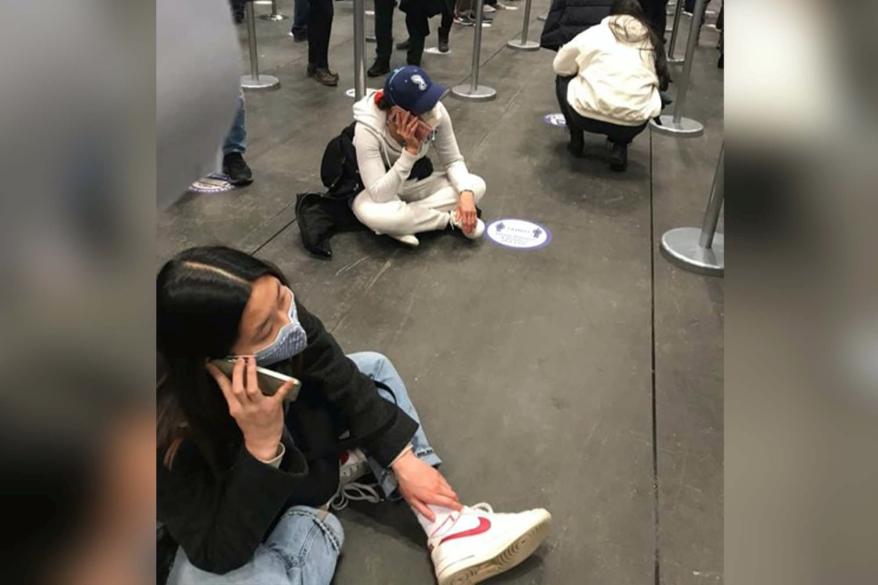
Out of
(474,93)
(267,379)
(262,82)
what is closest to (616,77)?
(474,93)

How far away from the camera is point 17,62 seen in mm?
134

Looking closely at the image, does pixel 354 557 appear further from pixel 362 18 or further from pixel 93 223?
pixel 362 18

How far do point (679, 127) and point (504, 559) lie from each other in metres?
2.86

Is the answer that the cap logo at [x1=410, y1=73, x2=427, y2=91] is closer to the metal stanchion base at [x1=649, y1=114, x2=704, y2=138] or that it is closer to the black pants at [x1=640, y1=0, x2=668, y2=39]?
the metal stanchion base at [x1=649, y1=114, x2=704, y2=138]

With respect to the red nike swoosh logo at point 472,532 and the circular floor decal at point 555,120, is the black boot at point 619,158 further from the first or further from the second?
the red nike swoosh logo at point 472,532

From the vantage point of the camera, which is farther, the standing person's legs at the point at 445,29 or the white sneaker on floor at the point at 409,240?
the standing person's legs at the point at 445,29

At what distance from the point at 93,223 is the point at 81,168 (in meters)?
0.01

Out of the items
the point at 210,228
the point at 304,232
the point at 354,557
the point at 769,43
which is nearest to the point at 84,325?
the point at 769,43

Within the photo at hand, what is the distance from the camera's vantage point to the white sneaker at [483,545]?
1202 millimetres

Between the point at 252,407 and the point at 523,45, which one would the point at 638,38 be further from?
the point at 523,45

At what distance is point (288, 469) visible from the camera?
3.58 ft

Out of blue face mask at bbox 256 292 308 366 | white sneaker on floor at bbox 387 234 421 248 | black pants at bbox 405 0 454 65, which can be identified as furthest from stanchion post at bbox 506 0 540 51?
blue face mask at bbox 256 292 308 366

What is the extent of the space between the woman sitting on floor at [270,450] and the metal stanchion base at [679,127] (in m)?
2.65

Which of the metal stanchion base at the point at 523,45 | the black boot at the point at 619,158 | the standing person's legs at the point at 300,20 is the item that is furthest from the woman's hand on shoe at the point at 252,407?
the metal stanchion base at the point at 523,45
